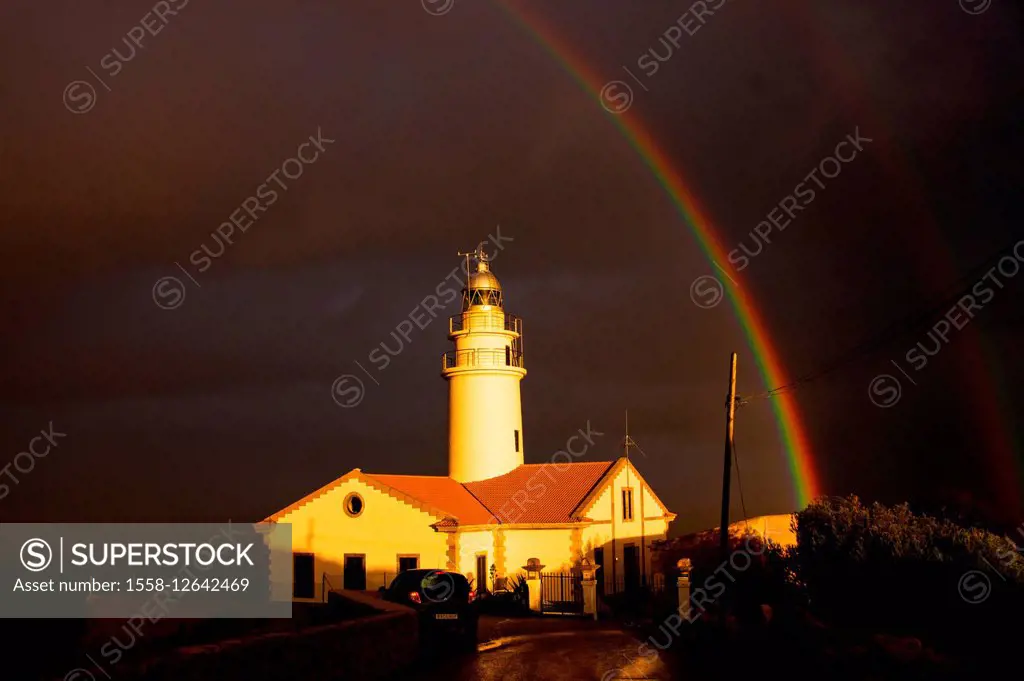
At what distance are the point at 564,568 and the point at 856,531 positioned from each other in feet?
55.7

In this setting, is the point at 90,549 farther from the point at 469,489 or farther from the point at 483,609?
the point at 469,489

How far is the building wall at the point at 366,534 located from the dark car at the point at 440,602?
14.5m

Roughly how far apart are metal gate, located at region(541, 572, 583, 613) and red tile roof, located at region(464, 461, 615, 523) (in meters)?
2.93

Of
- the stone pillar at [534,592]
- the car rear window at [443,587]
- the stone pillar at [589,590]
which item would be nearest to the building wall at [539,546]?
the stone pillar at [534,592]

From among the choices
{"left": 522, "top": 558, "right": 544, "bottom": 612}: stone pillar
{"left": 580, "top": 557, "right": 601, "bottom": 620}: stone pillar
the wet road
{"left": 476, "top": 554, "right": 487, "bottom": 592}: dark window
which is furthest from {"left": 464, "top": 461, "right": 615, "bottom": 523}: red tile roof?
the wet road

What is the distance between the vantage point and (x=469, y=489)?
40531 mm

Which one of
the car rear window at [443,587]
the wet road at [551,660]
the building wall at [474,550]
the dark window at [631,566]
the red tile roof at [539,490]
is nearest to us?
the wet road at [551,660]

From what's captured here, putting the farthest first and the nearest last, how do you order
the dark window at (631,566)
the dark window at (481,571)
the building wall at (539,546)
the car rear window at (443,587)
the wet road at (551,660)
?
1. the dark window at (631,566)
2. the building wall at (539,546)
3. the dark window at (481,571)
4. the car rear window at (443,587)
5. the wet road at (551,660)

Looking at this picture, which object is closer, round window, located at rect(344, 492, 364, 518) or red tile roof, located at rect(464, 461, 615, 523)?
round window, located at rect(344, 492, 364, 518)

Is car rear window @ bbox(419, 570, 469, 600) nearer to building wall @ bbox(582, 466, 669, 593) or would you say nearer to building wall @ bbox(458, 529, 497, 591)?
building wall @ bbox(458, 529, 497, 591)

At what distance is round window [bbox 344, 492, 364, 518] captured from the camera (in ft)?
119

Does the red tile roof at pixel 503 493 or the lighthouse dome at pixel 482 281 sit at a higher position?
the lighthouse dome at pixel 482 281

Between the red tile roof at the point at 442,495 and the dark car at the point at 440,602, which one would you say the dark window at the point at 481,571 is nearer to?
the red tile roof at the point at 442,495

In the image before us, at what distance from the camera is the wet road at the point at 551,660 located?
635 inches
